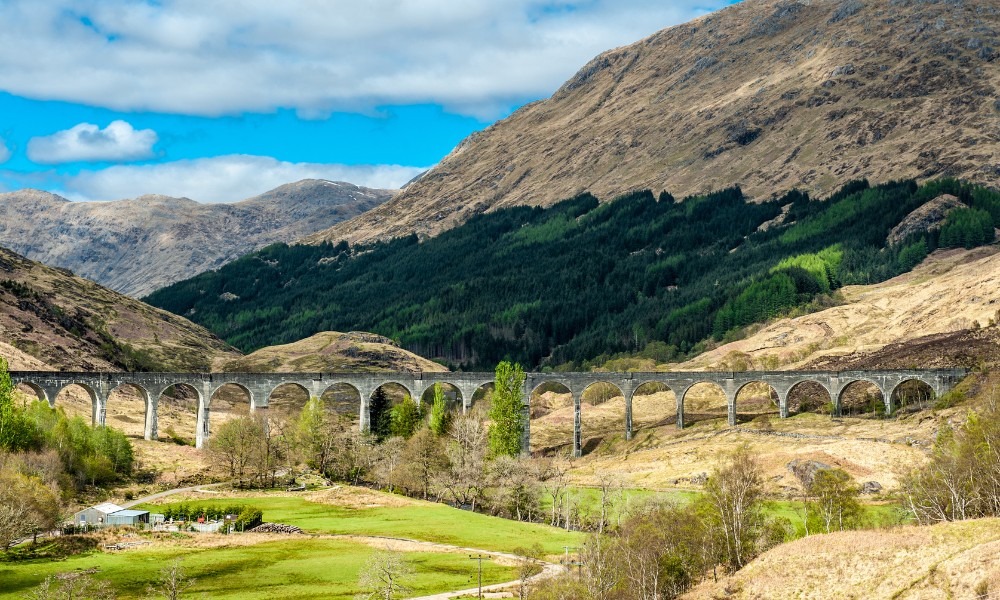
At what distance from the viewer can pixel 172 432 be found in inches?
6255

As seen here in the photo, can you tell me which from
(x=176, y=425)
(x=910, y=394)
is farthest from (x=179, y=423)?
(x=910, y=394)

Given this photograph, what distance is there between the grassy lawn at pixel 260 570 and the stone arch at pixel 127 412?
70501 mm

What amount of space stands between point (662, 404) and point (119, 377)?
9654cm

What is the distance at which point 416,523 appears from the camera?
4035 inches

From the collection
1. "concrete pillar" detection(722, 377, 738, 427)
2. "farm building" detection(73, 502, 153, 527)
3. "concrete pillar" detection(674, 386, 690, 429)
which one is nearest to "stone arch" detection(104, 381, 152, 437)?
"farm building" detection(73, 502, 153, 527)

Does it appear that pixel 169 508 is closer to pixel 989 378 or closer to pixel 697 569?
pixel 697 569

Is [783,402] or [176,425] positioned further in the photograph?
[176,425]

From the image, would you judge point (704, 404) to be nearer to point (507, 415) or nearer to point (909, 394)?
point (909, 394)

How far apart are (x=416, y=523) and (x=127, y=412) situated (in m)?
93.1

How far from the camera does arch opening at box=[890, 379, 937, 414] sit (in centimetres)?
14950

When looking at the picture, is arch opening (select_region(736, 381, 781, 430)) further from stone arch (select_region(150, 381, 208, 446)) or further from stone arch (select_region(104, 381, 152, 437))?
stone arch (select_region(104, 381, 152, 437))

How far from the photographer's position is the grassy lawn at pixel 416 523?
93.0m

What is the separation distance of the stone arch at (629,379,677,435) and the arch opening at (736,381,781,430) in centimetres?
1171

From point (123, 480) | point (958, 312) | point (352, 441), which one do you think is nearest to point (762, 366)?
point (958, 312)
